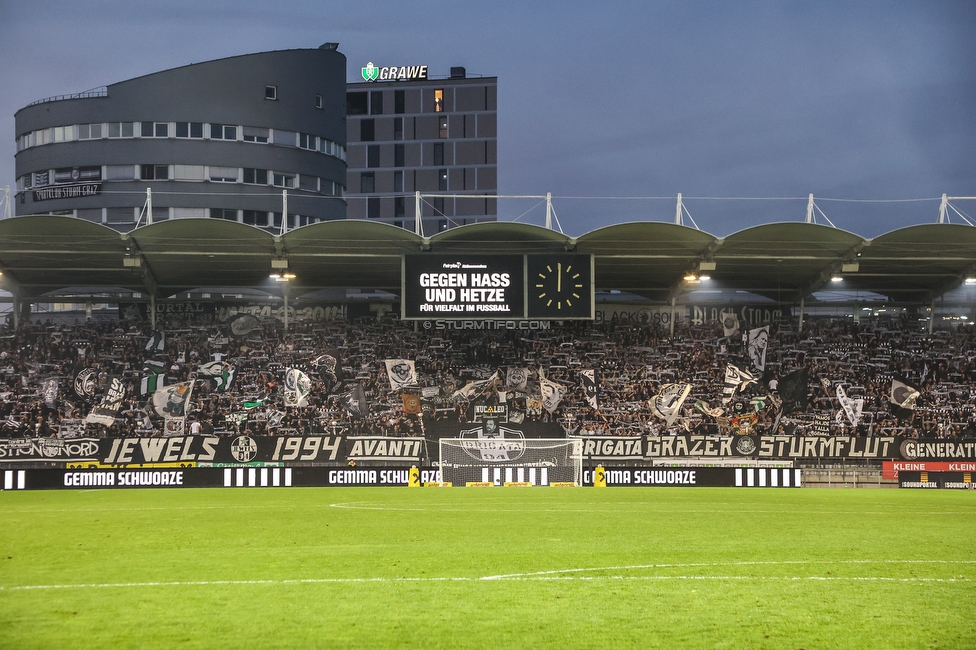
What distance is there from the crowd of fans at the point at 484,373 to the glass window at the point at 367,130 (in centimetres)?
6749

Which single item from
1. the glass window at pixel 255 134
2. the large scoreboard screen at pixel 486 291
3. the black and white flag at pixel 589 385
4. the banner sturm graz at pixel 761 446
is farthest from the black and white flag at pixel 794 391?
the glass window at pixel 255 134

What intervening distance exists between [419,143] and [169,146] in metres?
43.9

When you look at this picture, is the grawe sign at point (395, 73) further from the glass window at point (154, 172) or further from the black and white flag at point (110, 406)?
the black and white flag at point (110, 406)

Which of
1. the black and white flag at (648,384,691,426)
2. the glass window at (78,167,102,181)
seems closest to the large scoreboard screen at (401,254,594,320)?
the black and white flag at (648,384,691,426)

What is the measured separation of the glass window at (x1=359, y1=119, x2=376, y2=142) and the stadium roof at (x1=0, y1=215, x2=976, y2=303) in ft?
217

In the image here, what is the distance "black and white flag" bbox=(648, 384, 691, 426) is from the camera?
3847 cm

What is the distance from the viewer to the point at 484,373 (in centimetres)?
4019

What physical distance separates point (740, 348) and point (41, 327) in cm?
3203

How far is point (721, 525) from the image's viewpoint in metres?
17.8

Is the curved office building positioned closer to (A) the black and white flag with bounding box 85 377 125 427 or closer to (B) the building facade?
(A) the black and white flag with bounding box 85 377 125 427

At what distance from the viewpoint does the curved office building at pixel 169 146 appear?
65.7m

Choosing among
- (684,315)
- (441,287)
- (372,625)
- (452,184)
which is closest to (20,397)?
(441,287)

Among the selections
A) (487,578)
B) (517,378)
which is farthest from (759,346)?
(487,578)

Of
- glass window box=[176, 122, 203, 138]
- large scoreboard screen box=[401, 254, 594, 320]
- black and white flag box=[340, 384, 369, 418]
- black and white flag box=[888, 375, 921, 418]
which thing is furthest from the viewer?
glass window box=[176, 122, 203, 138]
